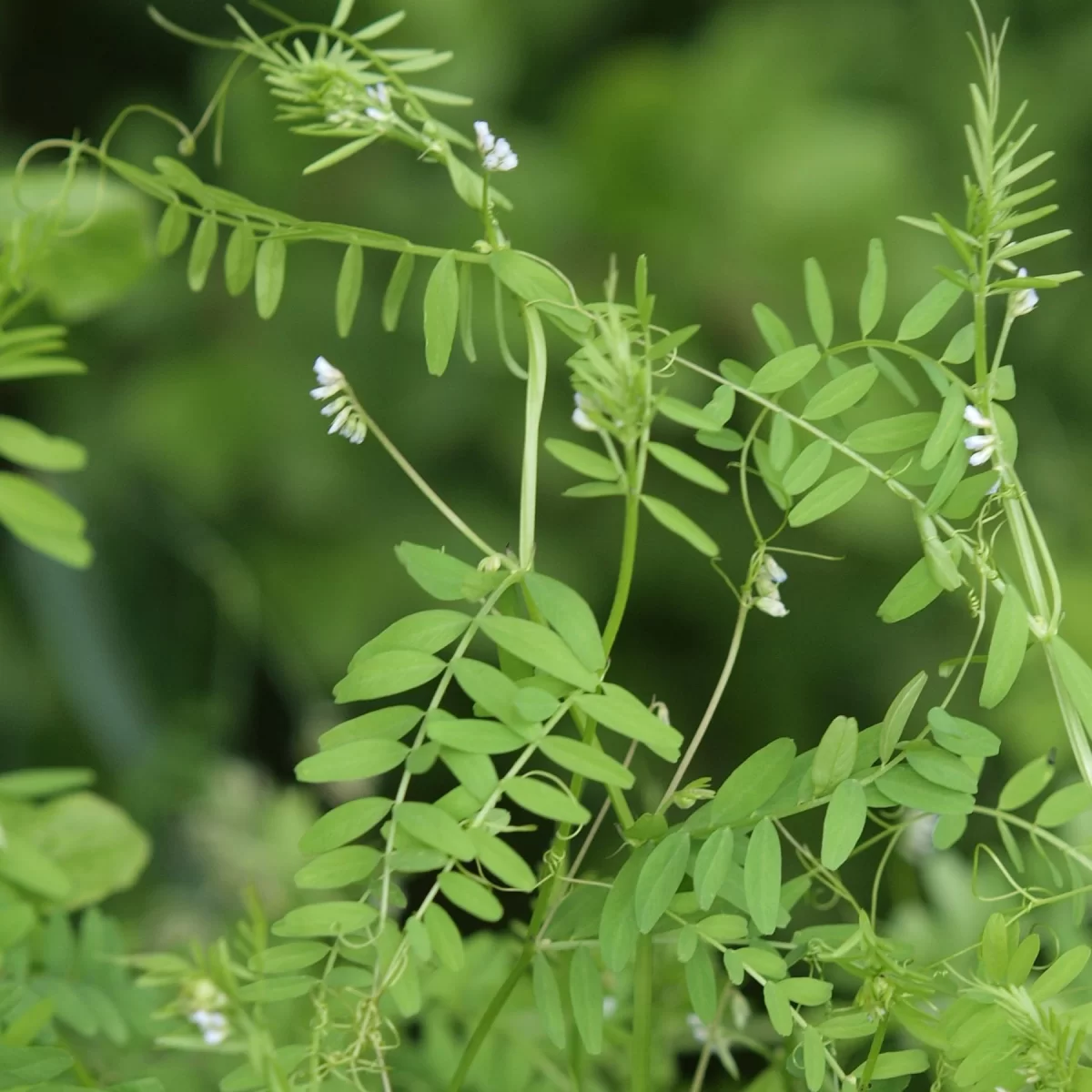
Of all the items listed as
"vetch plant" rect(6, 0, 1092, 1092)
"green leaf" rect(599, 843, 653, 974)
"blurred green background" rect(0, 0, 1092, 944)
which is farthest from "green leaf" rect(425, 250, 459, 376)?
"blurred green background" rect(0, 0, 1092, 944)

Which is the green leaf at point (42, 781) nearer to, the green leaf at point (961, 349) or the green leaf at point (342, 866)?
the green leaf at point (342, 866)

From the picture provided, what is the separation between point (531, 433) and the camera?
0.24 meters

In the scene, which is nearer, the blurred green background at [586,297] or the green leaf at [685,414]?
the green leaf at [685,414]

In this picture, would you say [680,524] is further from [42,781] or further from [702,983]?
[42,781]

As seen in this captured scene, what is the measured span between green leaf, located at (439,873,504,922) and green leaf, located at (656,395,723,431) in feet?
0.28

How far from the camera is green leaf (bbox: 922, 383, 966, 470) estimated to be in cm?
23

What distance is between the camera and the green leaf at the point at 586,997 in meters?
0.24

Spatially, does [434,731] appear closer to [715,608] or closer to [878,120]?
[715,608]

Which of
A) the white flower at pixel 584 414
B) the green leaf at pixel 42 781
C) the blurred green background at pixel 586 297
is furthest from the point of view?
the blurred green background at pixel 586 297

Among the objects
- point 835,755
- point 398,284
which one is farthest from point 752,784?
point 398,284

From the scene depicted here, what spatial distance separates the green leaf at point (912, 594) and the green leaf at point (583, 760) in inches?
2.2

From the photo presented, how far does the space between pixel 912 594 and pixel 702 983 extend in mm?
84

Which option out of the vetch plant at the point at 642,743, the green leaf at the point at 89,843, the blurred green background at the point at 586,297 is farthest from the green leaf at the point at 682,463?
the blurred green background at the point at 586,297

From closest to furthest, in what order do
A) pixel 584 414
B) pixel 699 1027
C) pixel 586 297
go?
pixel 584 414 < pixel 699 1027 < pixel 586 297
